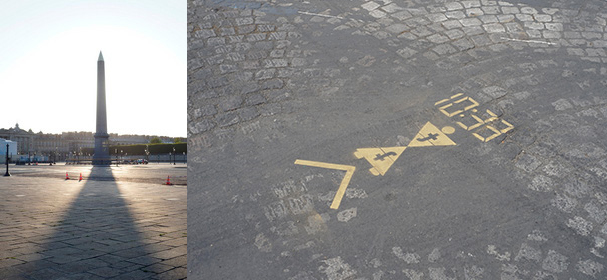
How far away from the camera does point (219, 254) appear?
10.6ft

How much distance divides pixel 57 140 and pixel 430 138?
466 feet

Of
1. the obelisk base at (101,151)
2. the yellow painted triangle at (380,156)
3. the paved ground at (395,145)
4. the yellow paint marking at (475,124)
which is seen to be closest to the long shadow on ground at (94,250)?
the paved ground at (395,145)

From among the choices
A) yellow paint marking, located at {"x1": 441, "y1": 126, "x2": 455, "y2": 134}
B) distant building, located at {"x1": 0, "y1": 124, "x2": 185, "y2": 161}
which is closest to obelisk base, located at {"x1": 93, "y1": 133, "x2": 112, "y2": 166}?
yellow paint marking, located at {"x1": 441, "y1": 126, "x2": 455, "y2": 134}

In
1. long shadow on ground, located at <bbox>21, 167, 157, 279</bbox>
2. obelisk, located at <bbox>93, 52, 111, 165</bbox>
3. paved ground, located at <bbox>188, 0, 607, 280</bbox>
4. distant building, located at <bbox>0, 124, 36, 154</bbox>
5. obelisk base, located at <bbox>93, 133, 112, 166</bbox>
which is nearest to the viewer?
paved ground, located at <bbox>188, 0, 607, 280</bbox>

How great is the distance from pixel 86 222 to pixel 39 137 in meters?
133

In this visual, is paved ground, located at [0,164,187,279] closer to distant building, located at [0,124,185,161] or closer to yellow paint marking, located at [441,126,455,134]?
yellow paint marking, located at [441,126,455,134]

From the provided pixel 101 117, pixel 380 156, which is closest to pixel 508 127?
pixel 380 156

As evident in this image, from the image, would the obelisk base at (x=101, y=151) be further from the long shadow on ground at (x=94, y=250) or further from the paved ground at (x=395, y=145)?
the long shadow on ground at (x=94, y=250)

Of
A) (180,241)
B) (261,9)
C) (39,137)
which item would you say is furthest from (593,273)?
(39,137)

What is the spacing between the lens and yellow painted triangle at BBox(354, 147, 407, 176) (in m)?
4.17

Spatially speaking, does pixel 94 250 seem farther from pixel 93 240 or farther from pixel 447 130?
pixel 447 130

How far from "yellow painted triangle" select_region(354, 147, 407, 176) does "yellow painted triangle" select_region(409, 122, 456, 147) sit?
23 cm

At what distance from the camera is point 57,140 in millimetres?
124875

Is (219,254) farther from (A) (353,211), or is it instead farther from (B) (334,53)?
(B) (334,53)
